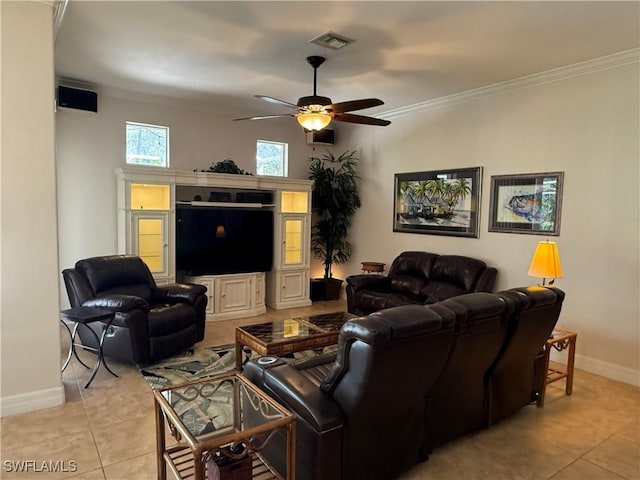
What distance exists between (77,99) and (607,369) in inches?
250

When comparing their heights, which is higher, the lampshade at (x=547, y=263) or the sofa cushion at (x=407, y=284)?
the lampshade at (x=547, y=263)

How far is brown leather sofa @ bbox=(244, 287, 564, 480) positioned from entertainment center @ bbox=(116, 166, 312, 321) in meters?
3.11

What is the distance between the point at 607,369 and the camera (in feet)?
13.0

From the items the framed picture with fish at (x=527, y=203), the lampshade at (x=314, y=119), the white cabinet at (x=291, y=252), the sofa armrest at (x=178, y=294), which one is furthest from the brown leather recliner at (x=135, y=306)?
the framed picture with fish at (x=527, y=203)

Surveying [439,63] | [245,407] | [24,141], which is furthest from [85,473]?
[439,63]

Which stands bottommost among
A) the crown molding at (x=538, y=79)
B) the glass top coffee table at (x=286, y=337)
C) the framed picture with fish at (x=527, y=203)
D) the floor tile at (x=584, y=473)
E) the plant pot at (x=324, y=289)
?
the floor tile at (x=584, y=473)

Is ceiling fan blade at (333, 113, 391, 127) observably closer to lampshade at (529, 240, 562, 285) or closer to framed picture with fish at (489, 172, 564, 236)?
framed picture with fish at (489, 172, 564, 236)

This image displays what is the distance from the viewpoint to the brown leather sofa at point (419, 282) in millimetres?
4734

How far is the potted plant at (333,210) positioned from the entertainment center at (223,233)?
1.44ft

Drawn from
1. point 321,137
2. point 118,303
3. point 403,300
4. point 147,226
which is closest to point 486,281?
point 403,300

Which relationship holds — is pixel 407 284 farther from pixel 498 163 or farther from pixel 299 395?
pixel 299 395

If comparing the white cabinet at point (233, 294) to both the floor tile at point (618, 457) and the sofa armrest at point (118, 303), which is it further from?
the floor tile at point (618, 457)

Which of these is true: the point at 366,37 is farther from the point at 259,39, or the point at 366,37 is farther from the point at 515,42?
the point at 515,42

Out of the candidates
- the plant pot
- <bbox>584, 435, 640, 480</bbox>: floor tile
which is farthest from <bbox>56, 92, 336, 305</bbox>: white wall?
<bbox>584, 435, 640, 480</bbox>: floor tile
